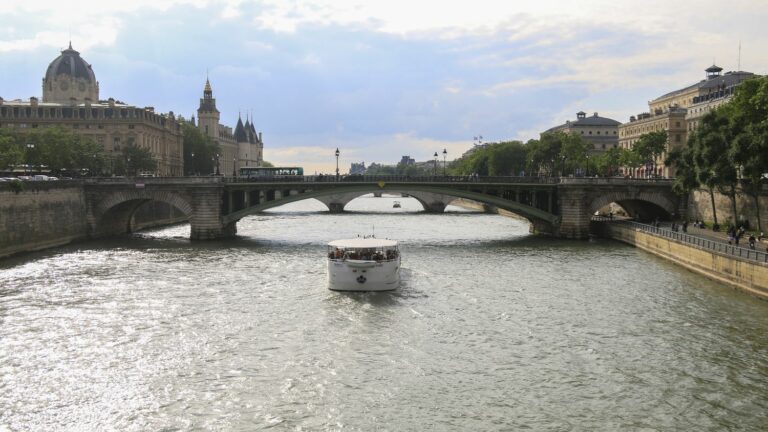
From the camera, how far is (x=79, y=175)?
92.2m

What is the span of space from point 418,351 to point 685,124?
103 meters

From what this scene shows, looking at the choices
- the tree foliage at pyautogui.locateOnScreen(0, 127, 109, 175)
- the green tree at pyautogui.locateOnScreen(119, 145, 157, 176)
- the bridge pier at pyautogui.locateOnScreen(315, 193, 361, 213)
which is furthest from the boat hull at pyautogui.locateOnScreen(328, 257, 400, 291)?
the bridge pier at pyautogui.locateOnScreen(315, 193, 361, 213)

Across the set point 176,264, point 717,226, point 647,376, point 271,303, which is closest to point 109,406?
point 271,303

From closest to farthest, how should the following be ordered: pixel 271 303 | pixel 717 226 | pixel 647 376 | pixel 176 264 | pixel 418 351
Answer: pixel 647 376, pixel 418 351, pixel 271 303, pixel 176 264, pixel 717 226

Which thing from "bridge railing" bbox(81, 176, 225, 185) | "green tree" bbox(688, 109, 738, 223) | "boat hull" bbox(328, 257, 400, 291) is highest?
"green tree" bbox(688, 109, 738, 223)

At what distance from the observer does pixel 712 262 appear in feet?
144

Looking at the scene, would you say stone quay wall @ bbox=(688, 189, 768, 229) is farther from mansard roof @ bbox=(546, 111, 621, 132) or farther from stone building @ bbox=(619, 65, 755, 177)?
mansard roof @ bbox=(546, 111, 621, 132)

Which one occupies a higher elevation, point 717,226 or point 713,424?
point 717,226

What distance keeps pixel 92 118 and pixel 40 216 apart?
68006mm

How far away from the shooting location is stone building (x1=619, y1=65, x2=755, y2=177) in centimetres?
10750

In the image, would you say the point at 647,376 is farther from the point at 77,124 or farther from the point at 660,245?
the point at 77,124

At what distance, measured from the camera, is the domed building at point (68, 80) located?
5595 inches

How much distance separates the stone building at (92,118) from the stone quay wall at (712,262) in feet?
296

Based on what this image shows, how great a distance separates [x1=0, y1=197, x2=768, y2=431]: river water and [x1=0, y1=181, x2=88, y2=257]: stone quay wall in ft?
22.6
